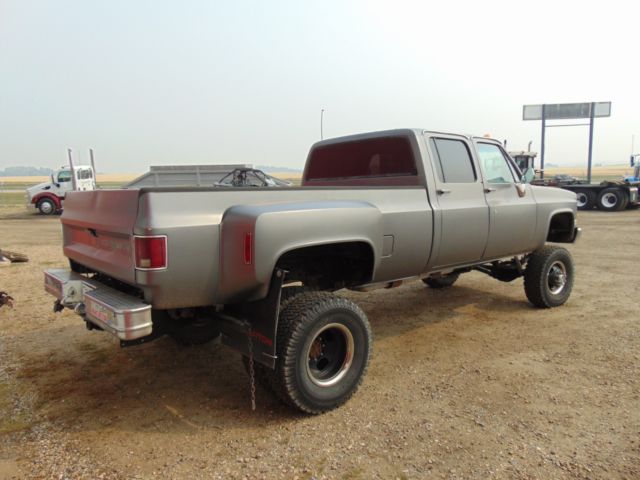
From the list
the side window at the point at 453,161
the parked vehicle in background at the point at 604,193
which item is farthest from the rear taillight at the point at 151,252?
the parked vehicle in background at the point at 604,193

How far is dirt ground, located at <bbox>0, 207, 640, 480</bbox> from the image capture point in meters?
2.62

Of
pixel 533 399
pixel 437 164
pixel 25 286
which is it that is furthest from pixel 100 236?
pixel 25 286

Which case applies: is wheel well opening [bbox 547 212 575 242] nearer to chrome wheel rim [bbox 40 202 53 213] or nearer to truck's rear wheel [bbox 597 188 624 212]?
truck's rear wheel [bbox 597 188 624 212]

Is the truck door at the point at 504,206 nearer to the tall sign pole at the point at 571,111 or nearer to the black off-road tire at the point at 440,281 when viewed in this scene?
the black off-road tire at the point at 440,281

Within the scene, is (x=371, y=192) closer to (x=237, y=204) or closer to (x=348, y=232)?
(x=348, y=232)

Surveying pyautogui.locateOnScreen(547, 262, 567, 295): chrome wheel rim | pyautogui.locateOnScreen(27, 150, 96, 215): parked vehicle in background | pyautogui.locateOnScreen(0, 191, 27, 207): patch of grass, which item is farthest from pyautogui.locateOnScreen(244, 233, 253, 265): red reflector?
pyautogui.locateOnScreen(0, 191, 27, 207): patch of grass

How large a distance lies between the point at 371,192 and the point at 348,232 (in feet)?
1.55

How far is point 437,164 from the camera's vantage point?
4.26m

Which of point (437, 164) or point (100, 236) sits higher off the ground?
point (437, 164)

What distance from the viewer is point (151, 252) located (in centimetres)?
257

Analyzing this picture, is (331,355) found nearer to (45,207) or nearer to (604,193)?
(604,193)

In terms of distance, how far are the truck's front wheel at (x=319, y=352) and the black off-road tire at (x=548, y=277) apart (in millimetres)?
2940

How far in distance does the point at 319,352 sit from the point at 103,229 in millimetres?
1707

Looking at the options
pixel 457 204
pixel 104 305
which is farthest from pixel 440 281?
pixel 104 305
